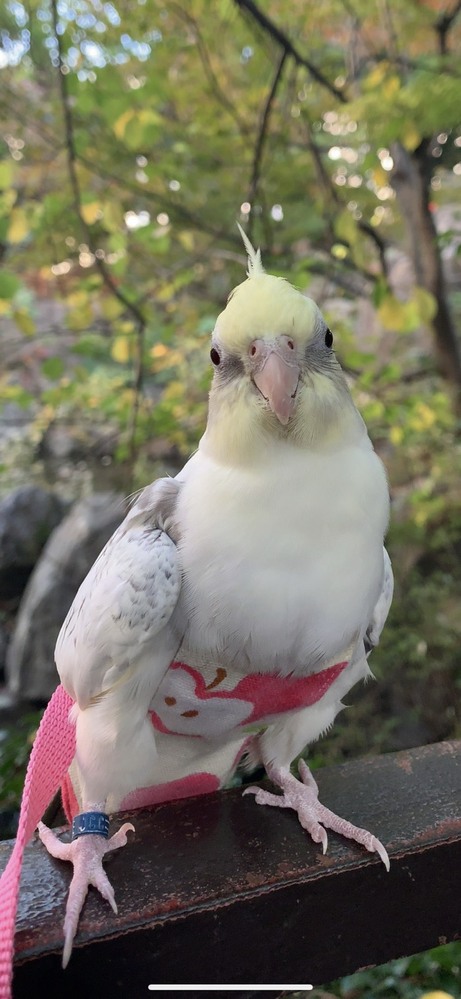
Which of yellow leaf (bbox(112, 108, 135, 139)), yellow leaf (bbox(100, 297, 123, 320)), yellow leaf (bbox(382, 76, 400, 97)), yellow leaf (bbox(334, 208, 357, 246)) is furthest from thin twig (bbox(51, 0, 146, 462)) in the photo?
yellow leaf (bbox(382, 76, 400, 97))

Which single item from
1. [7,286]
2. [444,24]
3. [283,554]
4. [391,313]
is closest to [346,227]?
[391,313]

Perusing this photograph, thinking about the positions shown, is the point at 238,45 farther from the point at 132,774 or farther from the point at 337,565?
the point at 132,774

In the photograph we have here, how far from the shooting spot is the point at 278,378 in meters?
0.73

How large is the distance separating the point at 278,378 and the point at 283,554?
0.20 meters

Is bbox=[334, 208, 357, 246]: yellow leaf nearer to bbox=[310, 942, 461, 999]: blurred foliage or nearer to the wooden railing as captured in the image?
the wooden railing

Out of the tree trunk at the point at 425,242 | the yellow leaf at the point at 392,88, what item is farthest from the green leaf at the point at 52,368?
the tree trunk at the point at 425,242

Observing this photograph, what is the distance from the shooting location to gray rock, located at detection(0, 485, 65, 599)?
4.64m

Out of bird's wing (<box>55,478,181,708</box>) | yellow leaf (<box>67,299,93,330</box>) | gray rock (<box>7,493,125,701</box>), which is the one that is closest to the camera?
bird's wing (<box>55,478,181,708</box>)

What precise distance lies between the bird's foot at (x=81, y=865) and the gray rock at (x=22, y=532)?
12.9 feet

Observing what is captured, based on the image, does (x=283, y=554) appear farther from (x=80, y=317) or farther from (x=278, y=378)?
(x=80, y=317)

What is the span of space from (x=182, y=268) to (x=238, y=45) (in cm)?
91

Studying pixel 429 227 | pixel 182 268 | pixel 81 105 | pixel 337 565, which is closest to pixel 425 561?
pixel 429 227

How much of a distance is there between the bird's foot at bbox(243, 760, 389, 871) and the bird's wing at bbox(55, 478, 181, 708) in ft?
0.99

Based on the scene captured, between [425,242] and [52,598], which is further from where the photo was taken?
[52,598]
